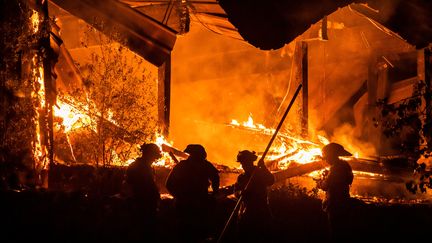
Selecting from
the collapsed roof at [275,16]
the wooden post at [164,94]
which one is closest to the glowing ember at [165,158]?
the wooden post at [164,94]

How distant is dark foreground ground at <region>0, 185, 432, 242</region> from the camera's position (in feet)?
29.9

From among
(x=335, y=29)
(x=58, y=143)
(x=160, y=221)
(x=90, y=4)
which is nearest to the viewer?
(x=160, y=221)

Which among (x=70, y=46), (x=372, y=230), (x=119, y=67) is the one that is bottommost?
(x=372, y=230)

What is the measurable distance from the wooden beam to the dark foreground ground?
12.5ft

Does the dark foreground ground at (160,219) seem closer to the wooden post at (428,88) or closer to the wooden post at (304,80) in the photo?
the wooden post at (428,88)

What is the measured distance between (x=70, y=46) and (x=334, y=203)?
12.6 metres

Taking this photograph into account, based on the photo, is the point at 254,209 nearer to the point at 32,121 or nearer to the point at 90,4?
the point at 32,121

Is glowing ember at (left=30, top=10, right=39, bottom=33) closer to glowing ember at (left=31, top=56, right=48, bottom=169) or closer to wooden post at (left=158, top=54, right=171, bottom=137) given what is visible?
glowing ember at (left=31, top=56, right=48, bottom=169)

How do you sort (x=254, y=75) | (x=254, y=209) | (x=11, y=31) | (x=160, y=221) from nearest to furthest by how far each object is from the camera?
(x=254, y=209) < (x=160, y=221) < (x=11, y=31) < (x=254, y=75)

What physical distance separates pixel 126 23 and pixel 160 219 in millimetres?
4722

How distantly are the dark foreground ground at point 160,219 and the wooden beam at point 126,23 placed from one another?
3.80 metres

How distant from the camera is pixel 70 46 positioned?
59.2 feet

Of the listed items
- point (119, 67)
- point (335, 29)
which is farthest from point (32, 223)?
point (335, 29)

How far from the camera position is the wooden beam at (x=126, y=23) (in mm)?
11359
